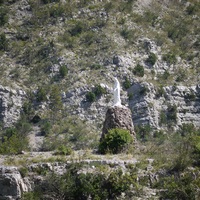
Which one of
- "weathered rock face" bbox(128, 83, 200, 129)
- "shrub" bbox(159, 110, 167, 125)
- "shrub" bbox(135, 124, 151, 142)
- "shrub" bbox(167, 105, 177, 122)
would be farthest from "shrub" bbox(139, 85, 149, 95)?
"shrub" bbox(135, 124, 151, 142)

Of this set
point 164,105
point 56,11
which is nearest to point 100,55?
point 164,105

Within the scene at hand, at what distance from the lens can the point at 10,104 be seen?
41375mm

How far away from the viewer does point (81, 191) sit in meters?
19.4

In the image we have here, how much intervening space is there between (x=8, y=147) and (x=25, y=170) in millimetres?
4422

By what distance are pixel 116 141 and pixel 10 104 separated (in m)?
20.5

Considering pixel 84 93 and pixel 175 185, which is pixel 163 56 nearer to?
pixel 84 93

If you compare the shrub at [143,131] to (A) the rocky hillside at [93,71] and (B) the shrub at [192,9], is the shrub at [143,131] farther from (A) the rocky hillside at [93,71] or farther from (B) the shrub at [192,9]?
(B) the shrub at [192,9]

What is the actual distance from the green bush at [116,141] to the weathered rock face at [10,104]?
18.3m

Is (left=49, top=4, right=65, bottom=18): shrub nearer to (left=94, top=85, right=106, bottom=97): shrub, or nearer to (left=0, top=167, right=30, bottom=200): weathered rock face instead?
(left=94, top=85, right=106, bottom=97): shrub

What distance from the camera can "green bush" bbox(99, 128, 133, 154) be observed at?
2289 cm

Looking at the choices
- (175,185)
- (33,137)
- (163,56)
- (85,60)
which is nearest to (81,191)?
Answer: (175,185)

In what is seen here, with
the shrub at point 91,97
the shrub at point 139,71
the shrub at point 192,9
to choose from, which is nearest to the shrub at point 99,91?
the shrub at point 91,97

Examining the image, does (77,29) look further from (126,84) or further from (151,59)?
(126,84)

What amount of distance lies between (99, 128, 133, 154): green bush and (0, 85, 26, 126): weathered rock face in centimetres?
1831
